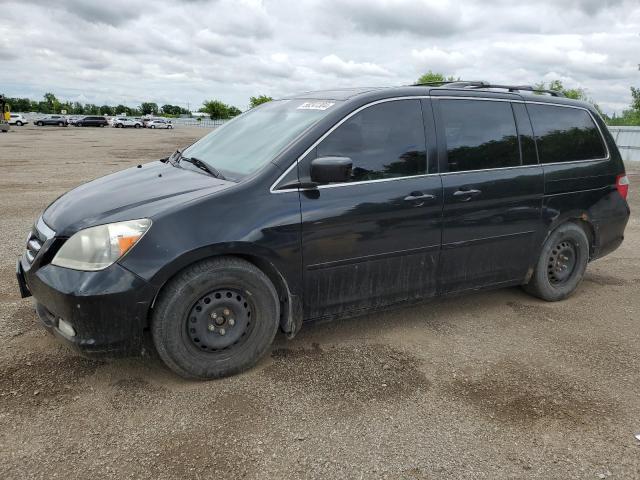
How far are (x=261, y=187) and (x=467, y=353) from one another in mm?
1893

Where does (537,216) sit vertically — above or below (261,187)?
below

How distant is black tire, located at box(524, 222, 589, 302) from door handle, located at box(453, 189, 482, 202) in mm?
1054

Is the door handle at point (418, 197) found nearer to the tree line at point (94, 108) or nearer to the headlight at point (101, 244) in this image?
the headlight at point (101, 244)

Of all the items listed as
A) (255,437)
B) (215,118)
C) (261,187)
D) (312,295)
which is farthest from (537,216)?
(215,118)

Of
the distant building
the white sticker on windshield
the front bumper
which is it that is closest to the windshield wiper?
the white sticker on windshield

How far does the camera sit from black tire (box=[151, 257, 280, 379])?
303 centimetres

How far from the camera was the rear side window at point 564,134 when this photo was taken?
14.7 feet

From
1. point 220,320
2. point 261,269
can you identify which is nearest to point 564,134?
point 261,269

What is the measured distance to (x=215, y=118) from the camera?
319 feet

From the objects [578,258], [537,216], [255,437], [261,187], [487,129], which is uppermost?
[487,129]

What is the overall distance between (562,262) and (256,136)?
3.00m

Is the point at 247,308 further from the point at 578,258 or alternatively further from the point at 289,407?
the point at 578,258

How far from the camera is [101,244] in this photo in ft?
9.61

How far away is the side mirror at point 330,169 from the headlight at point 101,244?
104 centimetres
